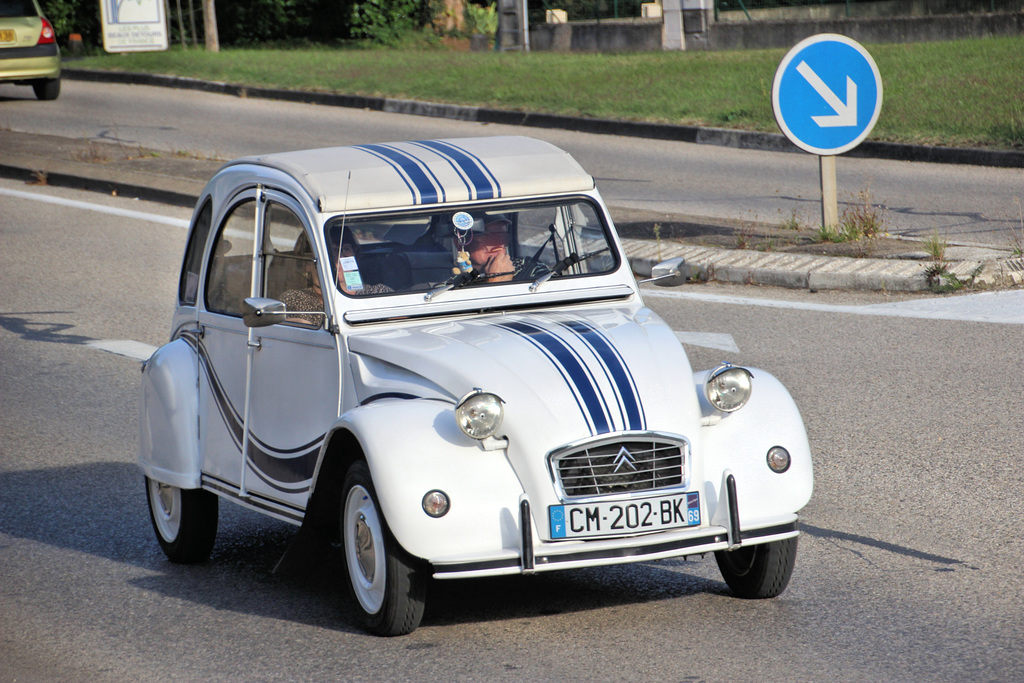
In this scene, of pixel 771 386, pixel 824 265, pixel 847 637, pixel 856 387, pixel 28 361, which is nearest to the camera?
pixel 847 637

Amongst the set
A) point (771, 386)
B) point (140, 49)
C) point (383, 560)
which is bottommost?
point (383, 560)

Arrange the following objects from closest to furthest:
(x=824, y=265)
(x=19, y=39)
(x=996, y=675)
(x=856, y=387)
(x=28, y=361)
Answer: (x=996, y=675)
(x=856, y=387)
(x=28, y=361)
(x=824, y=265)
(x=19, y=39)

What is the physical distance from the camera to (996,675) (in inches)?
164

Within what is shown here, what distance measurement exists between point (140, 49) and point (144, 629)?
1736cm

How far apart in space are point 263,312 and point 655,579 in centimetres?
184

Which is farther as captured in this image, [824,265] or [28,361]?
[824,265]

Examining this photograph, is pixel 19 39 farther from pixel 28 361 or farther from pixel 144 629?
pixel 144 629

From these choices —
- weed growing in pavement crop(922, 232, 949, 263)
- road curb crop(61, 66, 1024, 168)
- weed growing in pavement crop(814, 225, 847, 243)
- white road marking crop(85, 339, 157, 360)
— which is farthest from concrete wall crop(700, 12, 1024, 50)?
white road marking crop(85, 339, 157, 360)

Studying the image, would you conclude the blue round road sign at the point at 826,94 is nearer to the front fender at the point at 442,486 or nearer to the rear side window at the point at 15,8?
the front fender at the point at 442,486

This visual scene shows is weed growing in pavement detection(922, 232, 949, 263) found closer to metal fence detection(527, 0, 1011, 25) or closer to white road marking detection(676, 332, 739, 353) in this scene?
white road marking detection(676, 332, 739, 353)

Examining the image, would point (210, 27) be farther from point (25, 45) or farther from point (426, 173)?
point (426, 173)

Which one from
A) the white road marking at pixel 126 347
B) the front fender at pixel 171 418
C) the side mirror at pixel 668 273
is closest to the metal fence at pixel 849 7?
the white road marking at pixel 126 347

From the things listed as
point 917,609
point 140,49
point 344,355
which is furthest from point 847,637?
point 140,49

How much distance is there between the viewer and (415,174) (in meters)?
5.59
